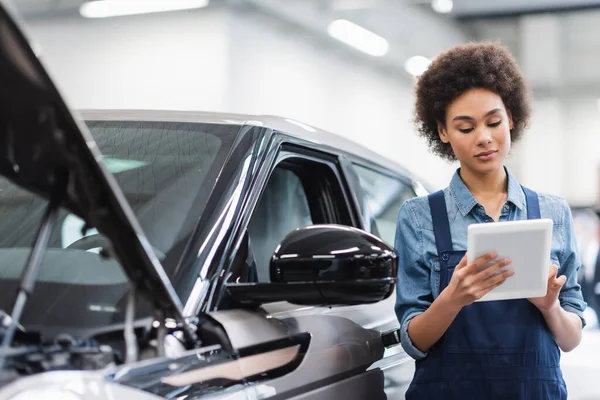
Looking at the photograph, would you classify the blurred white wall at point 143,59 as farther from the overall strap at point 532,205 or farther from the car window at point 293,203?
the overall strap at point 532,205

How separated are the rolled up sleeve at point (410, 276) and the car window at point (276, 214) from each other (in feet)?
1.29

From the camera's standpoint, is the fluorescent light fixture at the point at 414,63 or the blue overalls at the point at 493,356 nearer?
the blue overalls at the point at 493,356

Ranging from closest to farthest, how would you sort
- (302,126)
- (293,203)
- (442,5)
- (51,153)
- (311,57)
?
(51,153)
(302,126)
(293,203)
(311,57)
(442,5)

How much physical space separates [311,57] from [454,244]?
1071 centimetres

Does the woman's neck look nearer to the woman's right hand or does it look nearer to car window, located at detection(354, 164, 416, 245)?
the woman's right hand

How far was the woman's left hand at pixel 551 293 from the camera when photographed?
73.5 inches

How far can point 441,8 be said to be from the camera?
13000 millimetres

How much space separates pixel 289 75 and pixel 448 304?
33.4 feet

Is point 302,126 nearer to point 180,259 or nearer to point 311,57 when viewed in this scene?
point 180,259

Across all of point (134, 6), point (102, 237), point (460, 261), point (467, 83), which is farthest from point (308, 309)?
point (134, 6)

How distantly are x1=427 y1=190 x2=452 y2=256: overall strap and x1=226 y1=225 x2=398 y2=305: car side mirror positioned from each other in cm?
43

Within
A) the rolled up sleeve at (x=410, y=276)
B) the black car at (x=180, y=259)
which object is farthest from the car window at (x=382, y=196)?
the rolled up sleeve at (x=410, y=276)

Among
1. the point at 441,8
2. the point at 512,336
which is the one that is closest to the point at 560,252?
the point at 512,336

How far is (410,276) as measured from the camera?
210cm
